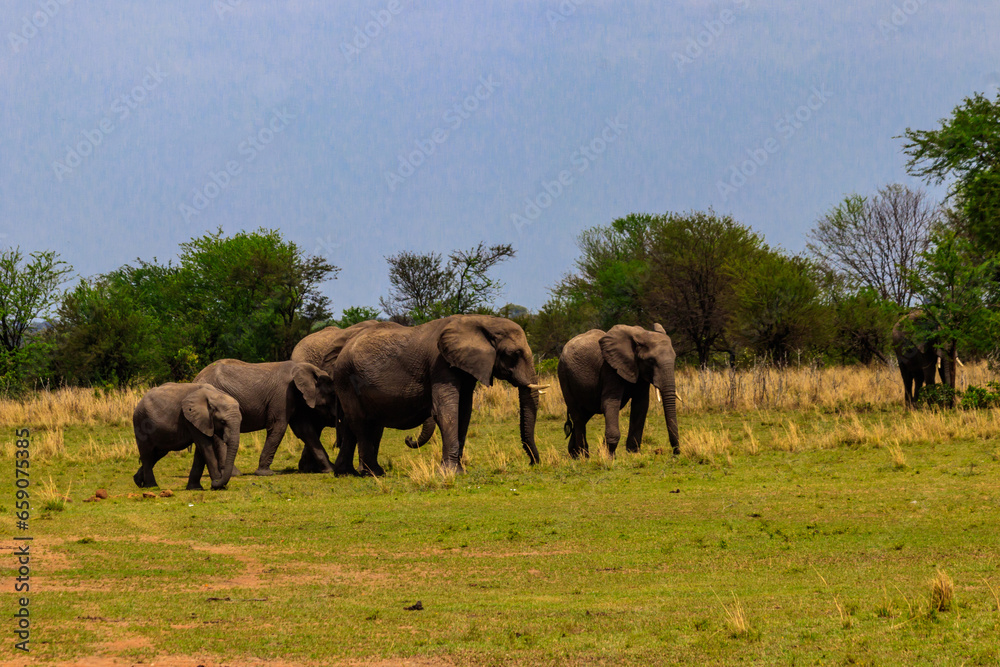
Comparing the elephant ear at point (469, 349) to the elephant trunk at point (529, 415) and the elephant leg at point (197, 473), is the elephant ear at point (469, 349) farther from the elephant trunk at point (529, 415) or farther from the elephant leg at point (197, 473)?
the elephant leg at point (197, 473)

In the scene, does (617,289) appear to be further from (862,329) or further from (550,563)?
(550,563)

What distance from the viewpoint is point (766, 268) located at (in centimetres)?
3697

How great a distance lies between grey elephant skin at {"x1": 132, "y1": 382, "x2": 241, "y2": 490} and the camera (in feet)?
54.2

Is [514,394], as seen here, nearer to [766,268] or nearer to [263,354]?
[766,268]

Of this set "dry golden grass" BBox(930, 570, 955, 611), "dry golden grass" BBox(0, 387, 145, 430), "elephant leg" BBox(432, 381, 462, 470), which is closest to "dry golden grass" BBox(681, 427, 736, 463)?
"elephant leg" BBox(432, 381, 462, 470)

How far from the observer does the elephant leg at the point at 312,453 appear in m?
19.8

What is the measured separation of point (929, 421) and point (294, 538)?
11924mm

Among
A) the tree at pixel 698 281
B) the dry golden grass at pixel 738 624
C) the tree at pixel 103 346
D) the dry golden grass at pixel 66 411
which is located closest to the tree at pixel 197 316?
the tree at pixel 103 346

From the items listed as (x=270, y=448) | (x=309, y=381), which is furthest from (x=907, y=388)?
(x=270, y=448)

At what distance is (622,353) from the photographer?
1872cm

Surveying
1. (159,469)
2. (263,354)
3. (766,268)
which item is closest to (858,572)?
(159,469)

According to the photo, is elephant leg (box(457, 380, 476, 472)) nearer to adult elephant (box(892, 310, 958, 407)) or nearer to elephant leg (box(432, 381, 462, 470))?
elephant leg (box(432, 381, 462, 470))

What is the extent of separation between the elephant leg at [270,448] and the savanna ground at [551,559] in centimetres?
60

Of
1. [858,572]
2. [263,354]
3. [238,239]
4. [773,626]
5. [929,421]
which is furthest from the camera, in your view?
[238,239]
